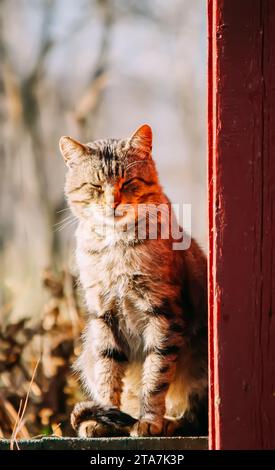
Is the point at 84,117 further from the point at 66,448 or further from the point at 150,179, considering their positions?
the point at 66,448

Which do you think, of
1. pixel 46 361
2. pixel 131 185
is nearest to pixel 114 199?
pixel 131 185

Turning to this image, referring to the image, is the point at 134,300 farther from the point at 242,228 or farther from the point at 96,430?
the point at 242,228

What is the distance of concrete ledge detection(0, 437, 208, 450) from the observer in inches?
114

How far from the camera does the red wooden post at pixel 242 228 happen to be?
2.54 meters

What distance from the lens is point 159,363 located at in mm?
3330

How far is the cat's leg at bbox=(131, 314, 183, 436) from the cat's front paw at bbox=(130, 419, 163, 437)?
0.04 meters

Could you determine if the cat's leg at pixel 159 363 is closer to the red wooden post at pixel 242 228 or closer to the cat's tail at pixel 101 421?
the cat's tail at pixel 101 421

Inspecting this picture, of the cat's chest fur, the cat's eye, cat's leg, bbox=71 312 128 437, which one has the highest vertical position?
the cat's eye

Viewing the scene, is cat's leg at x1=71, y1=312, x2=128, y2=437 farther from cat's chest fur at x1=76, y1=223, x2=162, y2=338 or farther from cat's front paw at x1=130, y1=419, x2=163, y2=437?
cat's front paw at x1=130, y1=419, x2=163, y2=437

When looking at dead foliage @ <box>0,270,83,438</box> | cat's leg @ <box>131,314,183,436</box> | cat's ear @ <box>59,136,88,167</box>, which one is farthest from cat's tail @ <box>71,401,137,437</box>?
dead foliage @ <box>0,270,83,438</box>
